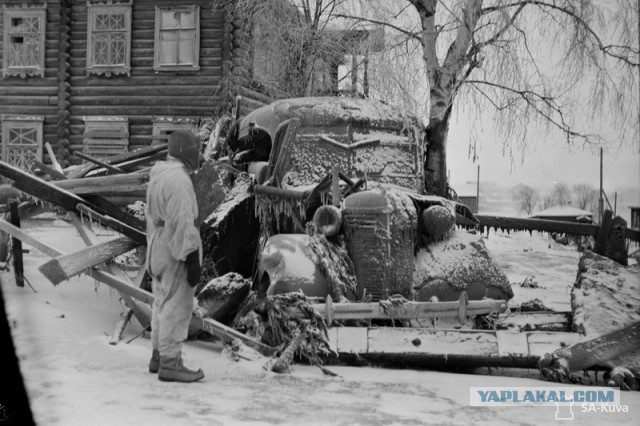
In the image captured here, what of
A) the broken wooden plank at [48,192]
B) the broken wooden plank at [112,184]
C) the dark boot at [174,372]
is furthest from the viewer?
the broken wooden plank at [112,184]

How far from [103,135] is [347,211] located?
14.3m

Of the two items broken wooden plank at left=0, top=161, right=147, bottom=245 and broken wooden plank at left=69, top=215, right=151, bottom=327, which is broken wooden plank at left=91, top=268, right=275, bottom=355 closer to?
broken wooden plank at left=69, top=215, right=151, bottom=327

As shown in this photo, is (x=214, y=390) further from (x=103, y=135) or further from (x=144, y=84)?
(x=103, y=135)

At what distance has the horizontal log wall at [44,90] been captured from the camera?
18188 mm

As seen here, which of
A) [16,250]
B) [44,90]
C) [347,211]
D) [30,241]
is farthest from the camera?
[44,90]

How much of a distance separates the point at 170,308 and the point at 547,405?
2410 mm

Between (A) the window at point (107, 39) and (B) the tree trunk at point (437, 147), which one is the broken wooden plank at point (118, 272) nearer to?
(B) the tree trunk at point (437, 147)

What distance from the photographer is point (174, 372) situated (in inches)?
162

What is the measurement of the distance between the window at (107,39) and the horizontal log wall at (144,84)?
0.21 m

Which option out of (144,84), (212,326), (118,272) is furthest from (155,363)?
(144,84)

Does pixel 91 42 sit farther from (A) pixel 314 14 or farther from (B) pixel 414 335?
(B) pixel 414 335

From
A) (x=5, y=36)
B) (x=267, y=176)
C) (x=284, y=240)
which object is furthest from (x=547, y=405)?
(x=5, y=36)

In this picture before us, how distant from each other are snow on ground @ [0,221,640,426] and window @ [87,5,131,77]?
44.7ft

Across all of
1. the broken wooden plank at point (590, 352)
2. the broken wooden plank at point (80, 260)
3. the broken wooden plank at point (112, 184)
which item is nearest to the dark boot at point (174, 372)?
the broken wooden plank at point (80, 260)
